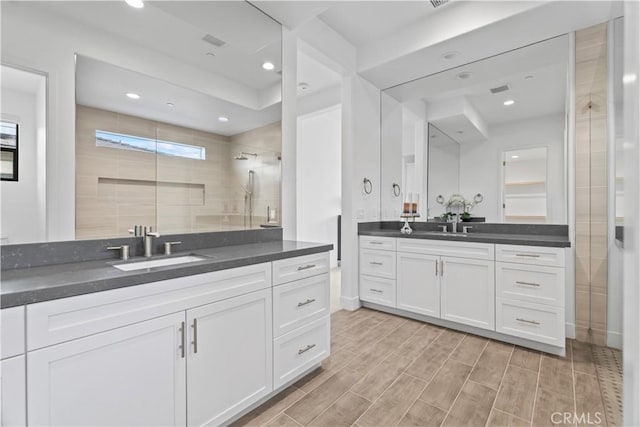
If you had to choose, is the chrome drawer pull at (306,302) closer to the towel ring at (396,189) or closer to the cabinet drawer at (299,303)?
the cabinet drawer at (299,303)

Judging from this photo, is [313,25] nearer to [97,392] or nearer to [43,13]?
[43,13]

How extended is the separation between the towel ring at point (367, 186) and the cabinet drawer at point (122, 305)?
2.19 m

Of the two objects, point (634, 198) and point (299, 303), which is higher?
point (634, 198)

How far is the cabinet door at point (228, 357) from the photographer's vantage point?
1.34 metres

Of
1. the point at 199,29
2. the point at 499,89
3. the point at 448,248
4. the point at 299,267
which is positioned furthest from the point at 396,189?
the point at 199,29

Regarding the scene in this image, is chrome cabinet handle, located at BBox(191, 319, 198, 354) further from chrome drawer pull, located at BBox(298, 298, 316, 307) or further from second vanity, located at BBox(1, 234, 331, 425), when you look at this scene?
chrome drawer pull, located at BBox(298, 298, 316, 307)

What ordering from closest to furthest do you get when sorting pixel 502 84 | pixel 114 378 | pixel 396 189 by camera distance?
pixel 114 378 → pixel 502 84 → pixel 396 189

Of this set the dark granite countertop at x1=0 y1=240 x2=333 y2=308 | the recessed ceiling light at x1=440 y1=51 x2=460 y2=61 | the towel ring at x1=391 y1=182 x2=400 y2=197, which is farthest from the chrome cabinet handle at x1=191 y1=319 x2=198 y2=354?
the recessed ceiling light at x1=440 y1=51 x2=460 y2=61

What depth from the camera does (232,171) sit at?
224cm

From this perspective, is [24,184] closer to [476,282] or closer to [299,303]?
[299,303]

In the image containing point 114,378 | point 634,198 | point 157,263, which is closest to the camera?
point 634,198

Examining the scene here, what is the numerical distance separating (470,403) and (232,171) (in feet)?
7.15

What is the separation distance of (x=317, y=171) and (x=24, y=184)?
431 centimetres

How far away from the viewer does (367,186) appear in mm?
3486
